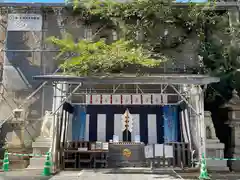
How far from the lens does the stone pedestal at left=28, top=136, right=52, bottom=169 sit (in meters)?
13.0

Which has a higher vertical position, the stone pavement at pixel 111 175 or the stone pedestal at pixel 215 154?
the stone pedestal at pixel 215 154

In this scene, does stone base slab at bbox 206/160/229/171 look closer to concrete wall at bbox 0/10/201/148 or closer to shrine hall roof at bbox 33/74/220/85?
shrine hall roof at bbox 33/74/220/85

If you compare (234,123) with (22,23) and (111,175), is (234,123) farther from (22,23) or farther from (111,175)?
(22,23)

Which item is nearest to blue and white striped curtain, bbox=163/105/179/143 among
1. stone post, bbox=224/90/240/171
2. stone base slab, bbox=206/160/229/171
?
stone base slab, bbox=206/160/229/171

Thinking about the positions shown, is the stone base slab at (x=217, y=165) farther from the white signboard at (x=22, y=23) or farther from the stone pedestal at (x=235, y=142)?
the white signboard at (x=22, y=23)

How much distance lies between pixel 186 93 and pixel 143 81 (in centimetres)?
374

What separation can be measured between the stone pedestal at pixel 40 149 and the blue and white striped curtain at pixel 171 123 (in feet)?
19.2

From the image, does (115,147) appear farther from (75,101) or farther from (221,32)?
(221,32)

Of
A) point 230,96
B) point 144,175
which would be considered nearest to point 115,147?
point 144,175

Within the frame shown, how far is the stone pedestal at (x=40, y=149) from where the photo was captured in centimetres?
1295

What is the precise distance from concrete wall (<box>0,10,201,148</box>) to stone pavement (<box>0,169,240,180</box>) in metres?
3.59

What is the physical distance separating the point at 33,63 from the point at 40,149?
5.05 m

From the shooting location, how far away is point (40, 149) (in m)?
13.2

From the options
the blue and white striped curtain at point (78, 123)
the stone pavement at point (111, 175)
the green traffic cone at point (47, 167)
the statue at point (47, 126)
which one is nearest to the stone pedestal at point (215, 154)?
the stone pavement at point (111, 175)
